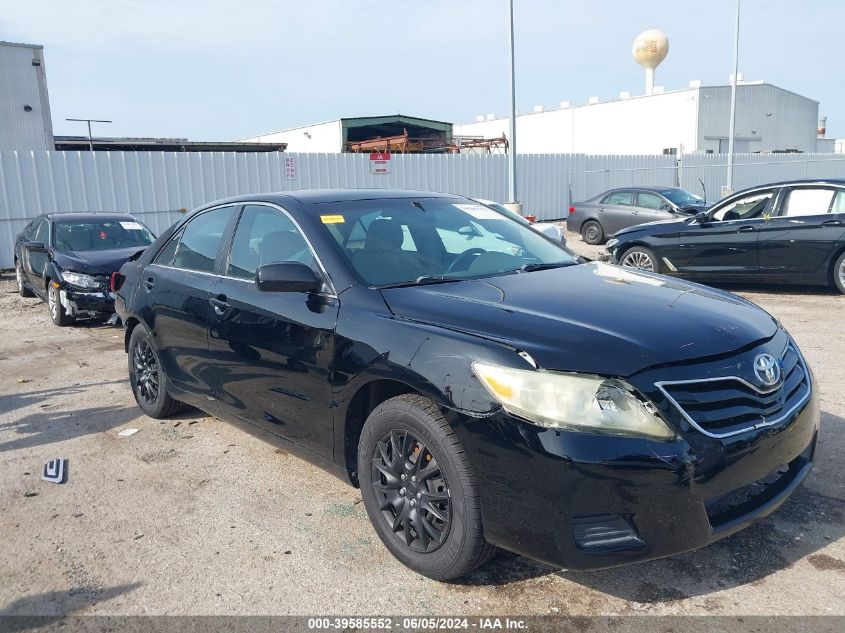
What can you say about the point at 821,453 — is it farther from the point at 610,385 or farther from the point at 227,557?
the point at 227,557

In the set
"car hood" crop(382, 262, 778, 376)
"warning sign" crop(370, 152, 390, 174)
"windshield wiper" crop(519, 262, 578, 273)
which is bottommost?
"car hood" crop(382, 262, 778, 376)

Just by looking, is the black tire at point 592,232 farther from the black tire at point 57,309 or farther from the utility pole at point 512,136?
the black tire at point 57,309

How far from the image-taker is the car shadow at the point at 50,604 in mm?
2775

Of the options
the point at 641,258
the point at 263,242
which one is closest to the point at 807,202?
the point at 641,258

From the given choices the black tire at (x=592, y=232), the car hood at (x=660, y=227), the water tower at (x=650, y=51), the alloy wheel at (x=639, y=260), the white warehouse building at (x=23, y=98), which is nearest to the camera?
the car hood at (x=660, y=227)

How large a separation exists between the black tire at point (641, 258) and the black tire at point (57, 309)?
785 centimetres

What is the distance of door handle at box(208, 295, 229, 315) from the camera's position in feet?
13.0

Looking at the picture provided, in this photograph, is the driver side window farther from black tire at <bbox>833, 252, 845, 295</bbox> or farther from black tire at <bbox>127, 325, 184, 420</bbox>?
black tire at <bbox>127, 325, 184, 420</bbox>

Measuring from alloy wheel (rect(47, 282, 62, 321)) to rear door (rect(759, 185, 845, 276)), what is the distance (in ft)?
30.6

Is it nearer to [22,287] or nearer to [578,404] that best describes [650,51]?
[22,287]

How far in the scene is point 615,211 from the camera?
55.1 feet

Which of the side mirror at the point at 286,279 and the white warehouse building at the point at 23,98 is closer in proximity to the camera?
the side mirror at the point at 286,279

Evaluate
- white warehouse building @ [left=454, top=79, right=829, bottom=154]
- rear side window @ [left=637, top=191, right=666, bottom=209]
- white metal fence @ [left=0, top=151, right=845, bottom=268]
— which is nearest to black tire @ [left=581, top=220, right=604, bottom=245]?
rear side window @ [left=637, top=191, right=666, bottom=209]

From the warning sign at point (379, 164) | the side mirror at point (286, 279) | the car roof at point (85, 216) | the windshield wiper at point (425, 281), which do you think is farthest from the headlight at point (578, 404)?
the warning sign at point (379, 164)
